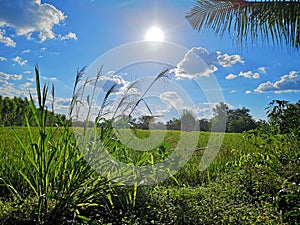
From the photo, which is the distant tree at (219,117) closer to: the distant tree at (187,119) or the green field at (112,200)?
the distant tree at (187,119)

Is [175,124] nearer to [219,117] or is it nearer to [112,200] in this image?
[219,117]

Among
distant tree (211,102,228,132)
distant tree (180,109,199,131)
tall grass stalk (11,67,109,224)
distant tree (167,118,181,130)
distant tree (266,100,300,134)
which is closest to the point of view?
tall grass stalk (11,67,109,224)

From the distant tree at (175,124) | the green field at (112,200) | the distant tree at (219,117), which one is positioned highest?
the distant tree at (219,117)

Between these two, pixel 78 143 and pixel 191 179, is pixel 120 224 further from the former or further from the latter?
pixel 191 179

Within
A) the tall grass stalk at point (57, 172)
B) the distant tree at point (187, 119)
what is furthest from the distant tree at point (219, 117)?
the tall grass stalk at point (57, 172)

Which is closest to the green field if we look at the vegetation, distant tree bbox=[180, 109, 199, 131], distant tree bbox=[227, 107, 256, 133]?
the vegetation

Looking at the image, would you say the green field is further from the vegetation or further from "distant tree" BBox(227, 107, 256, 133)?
"distant tree" BBox(227, 107, 256, 133)

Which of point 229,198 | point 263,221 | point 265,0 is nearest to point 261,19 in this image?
point 265,0

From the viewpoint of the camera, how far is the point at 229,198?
2.77 m

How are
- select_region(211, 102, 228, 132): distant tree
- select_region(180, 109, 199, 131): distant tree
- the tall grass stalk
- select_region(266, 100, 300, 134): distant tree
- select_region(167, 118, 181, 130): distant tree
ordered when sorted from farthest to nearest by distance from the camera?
select_region(211, 102, 228, 132): distant tree < select_region(167, 118, 181, 130): distant tree < select_region(180, 109, 199, 131): distant tree < select_region(266, 100, 300, 134): distant tree < the tall grass stalk

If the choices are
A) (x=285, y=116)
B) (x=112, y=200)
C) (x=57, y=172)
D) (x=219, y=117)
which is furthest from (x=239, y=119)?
(x=57, y=172)

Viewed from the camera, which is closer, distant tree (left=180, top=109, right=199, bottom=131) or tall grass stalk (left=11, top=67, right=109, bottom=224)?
tall grass stalk (left=11, top=67, right=109, bottom=224)

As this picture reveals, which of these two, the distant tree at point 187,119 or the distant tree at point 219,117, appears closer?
the distant tree at point 187,119

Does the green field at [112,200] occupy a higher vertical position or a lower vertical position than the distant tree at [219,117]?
lower
